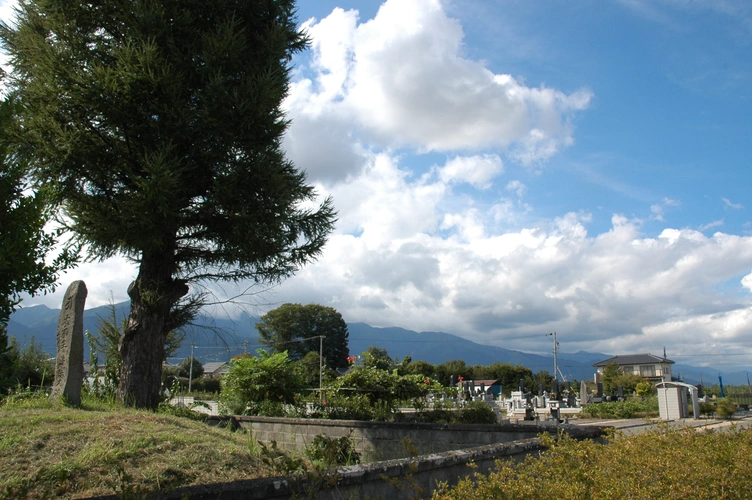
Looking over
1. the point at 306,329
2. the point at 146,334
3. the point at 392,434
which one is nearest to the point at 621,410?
the point at 392,434

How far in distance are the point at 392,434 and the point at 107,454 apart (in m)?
5.48

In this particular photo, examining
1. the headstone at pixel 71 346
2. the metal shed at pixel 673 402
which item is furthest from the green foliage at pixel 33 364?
the metal shed at pixel 673 402

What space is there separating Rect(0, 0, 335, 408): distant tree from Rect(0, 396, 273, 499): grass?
3515mm

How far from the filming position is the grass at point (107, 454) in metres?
4.93

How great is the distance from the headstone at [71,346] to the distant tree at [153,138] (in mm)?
1051

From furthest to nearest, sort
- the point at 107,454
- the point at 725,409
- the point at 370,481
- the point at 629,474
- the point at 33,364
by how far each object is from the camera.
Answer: the point at 725,409, the point at 33,364, the point at 107,454, the point at 370,481, the point at 629,474

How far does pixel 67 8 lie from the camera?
10.7 m

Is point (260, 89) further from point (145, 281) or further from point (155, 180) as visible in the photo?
point (145, 281)

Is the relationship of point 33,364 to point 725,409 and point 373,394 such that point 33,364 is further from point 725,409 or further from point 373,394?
point 725,409

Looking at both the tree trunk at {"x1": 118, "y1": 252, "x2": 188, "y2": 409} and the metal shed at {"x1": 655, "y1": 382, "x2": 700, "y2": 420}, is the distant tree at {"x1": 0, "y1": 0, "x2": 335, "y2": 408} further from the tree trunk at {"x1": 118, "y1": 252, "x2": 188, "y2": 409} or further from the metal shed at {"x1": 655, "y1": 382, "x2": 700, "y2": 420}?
the metal shed at {"x1": 655, "y1": 382, "x2": 700, "y2": 420}

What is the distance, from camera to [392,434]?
32.3 ft

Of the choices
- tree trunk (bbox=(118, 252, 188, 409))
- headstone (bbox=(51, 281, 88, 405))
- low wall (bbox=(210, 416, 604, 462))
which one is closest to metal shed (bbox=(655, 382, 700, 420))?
low wall (bbox=(210, 416, 604, 462))

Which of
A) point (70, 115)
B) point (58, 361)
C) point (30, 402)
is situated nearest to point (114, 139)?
point (70, 115)

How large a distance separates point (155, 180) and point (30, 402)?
4.07m
